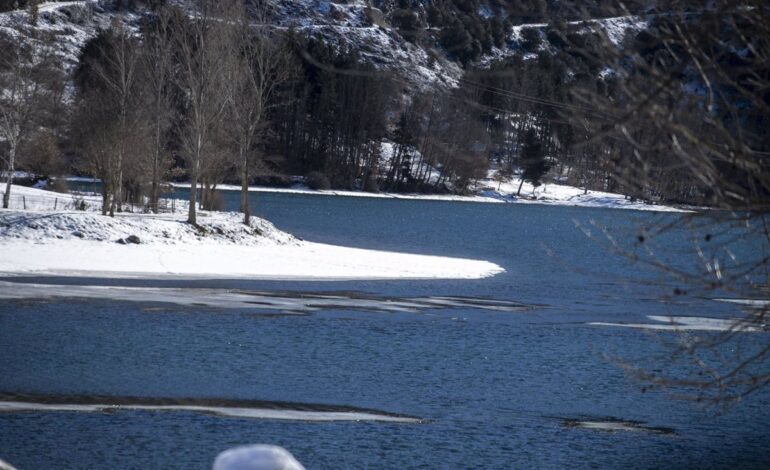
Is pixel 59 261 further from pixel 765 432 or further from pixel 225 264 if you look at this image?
pixel 765 432

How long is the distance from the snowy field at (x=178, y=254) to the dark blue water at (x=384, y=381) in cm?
379

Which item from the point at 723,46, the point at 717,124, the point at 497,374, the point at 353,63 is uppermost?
the point at 353,63

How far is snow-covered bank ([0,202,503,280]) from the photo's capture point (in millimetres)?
31406

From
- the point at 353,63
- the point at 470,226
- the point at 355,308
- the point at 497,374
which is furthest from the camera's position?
the point at 353,63

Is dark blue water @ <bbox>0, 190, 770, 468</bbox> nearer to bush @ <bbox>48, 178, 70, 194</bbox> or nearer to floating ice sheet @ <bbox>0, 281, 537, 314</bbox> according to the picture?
floating ice sheet @ <bbox>0, 281, 537, 314</bbox>

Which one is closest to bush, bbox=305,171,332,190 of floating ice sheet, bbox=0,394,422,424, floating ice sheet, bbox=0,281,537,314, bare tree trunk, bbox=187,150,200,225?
bare tree trunk, bbox=187,150,200,225

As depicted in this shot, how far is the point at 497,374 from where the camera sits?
17.4 metres

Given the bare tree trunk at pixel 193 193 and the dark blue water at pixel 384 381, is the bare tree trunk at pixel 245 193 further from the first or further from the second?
the dark blue water at pixel 384 381

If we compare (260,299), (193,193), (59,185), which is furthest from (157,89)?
(260,299)

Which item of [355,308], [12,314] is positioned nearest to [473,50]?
[12,314]

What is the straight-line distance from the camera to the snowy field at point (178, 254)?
31413 millimetres

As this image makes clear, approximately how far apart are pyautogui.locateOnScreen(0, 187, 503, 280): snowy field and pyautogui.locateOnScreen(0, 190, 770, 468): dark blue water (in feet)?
12.4

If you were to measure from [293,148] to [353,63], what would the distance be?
3099cm

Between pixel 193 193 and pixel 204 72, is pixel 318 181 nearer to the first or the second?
pixel 204 72
